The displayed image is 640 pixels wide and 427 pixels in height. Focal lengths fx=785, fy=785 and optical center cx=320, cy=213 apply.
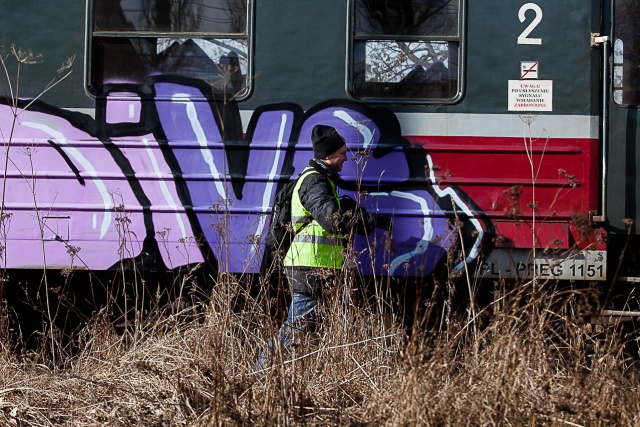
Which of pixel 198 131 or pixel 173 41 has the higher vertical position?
pixel 173 41

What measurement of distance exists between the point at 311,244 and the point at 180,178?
1.10m

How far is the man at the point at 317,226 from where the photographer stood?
12.7 ft

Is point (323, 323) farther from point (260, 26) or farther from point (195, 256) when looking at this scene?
point (260, 26)

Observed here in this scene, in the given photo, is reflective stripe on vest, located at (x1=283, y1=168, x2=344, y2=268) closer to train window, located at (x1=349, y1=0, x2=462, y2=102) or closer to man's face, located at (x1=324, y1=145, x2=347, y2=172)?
man's face, located at (x1=324, y1=145, x2=347, y2=172)

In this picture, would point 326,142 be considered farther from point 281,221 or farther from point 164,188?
point 164,188

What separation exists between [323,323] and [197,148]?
1.54 m

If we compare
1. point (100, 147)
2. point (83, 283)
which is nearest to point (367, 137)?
point (100, 147)

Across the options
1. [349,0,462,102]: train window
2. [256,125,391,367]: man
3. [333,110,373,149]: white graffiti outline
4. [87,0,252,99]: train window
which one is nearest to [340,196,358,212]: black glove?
[256,125,391,367]: man

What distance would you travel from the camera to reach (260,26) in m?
4.70

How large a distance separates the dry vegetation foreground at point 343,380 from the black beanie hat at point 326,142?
77cm

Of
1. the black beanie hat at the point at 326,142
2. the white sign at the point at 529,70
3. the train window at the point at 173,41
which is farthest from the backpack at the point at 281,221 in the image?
Result: the white sign at the point at 529,70

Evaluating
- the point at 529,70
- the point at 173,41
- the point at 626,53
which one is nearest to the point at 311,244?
the point at 173,41

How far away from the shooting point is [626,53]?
15.6 ft

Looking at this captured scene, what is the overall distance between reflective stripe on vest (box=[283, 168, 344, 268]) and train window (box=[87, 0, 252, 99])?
1.04 metres
